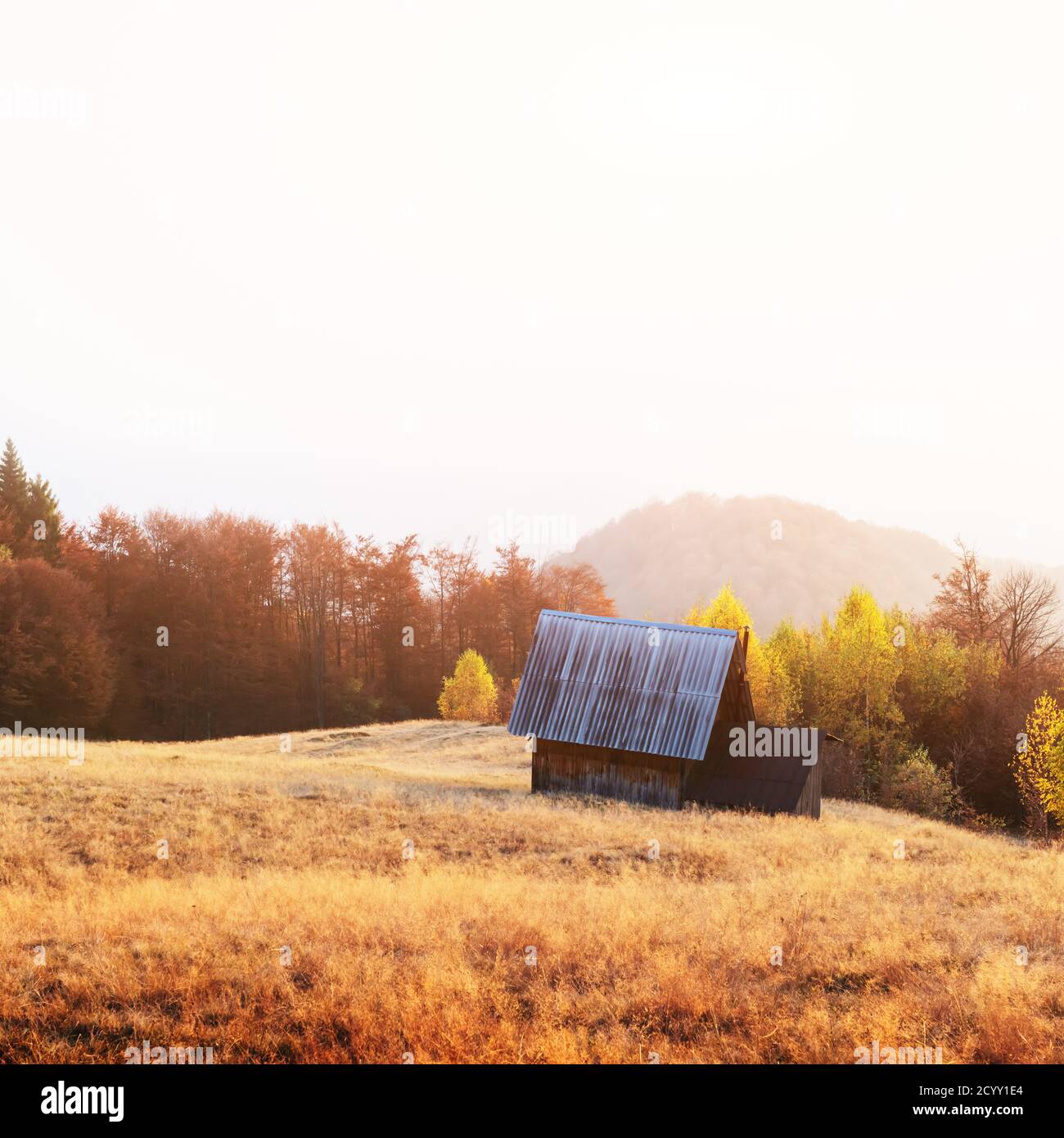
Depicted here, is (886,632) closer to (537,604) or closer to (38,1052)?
(537,604)

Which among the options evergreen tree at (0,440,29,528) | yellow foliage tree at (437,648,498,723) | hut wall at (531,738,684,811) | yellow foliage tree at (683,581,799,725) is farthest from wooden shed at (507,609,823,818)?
evergreen tree at (0,440,29,528)

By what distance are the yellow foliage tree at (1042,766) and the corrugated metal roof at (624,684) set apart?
2374 centimetres

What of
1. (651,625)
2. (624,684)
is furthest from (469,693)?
(624,684)

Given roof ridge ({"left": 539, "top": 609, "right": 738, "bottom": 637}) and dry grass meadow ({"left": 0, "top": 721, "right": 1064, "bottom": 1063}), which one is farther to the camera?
roof ridge ({"left": 539, "top": 609, "right": 738, "bottom": 637})

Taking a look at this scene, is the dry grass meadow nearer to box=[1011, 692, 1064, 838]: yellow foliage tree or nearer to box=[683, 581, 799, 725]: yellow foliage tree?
box=[1011, 692, 1064, 838]: yellow foliage tree

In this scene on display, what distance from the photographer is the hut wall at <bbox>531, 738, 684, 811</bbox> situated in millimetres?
30297

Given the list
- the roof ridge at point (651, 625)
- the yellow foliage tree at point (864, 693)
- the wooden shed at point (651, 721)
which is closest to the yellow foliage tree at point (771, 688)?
the yellow foliage tree at point (864, 693)

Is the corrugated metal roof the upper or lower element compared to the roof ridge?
lower

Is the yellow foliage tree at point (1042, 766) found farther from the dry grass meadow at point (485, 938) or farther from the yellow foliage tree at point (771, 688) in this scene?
the dry grass meadow at point (485, 938)

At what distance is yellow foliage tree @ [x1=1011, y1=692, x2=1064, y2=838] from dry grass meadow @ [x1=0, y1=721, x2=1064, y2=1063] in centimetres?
2546

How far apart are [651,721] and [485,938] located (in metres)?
20.7

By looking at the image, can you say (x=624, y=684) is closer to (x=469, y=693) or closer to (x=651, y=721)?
(x=651, y=721)

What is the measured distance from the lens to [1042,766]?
45562 millimetres
